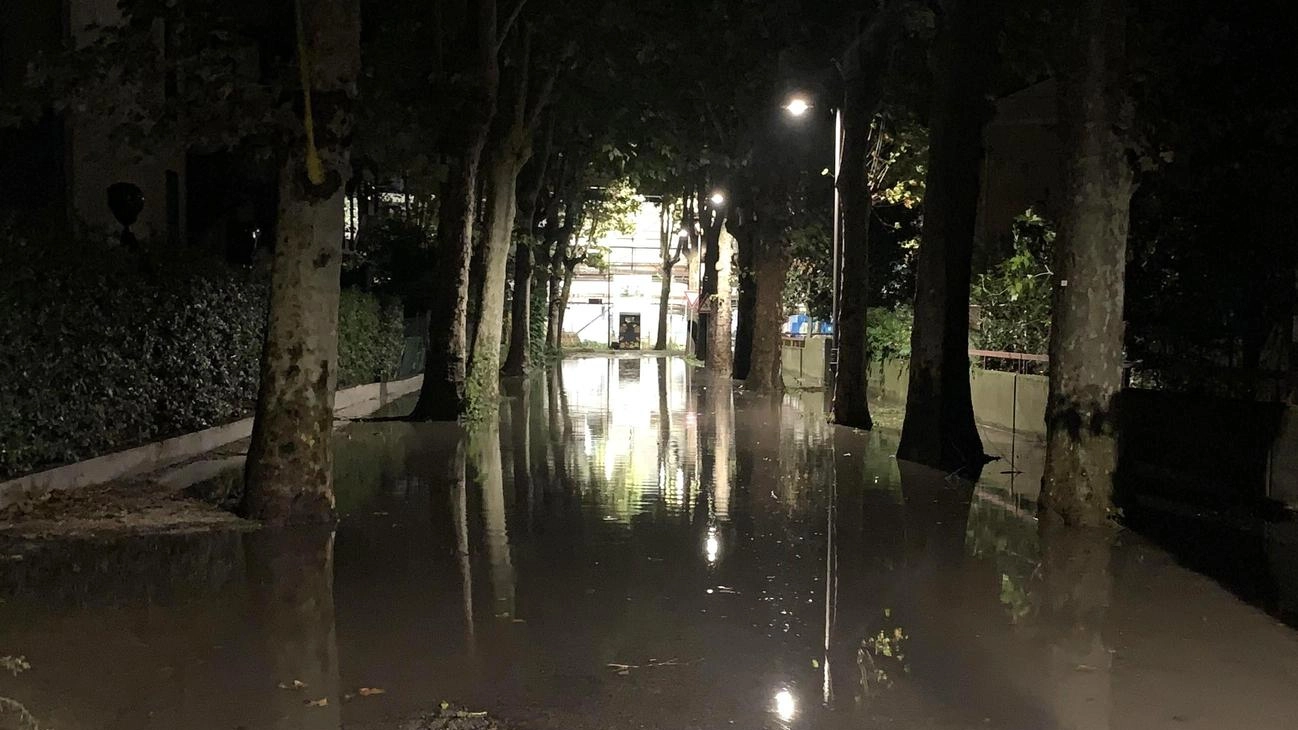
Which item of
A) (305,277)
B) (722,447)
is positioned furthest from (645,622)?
(722,447)

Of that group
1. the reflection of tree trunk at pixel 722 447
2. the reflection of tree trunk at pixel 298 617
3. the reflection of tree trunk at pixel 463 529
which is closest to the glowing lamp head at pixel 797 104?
the reflection of tree trunk at pixel 722 447

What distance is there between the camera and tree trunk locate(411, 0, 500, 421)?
57.8 feet

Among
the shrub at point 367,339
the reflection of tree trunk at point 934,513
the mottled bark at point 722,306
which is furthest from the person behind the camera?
the mottled bark at point 722,306

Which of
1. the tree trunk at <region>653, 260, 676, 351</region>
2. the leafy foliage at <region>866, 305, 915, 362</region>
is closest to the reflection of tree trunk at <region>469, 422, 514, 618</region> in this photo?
the leafy foliage at <region>866, 305, 915, 362</region>

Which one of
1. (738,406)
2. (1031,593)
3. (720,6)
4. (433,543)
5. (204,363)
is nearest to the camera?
(1031,593)

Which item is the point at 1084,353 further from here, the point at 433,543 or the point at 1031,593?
the point at 433,543

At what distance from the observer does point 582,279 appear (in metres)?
81.7

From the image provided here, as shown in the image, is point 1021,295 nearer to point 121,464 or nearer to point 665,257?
point 121,464

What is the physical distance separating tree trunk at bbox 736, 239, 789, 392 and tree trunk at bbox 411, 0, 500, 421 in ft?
33.2

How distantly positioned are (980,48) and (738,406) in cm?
1089

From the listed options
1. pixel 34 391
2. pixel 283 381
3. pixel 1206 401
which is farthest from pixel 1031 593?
pixel 34 391

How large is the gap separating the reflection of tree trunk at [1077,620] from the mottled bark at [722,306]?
23616mm

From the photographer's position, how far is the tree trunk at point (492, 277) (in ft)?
66.1

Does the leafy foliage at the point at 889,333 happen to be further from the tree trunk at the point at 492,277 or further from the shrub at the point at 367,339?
the shrub at the point at 367,339
